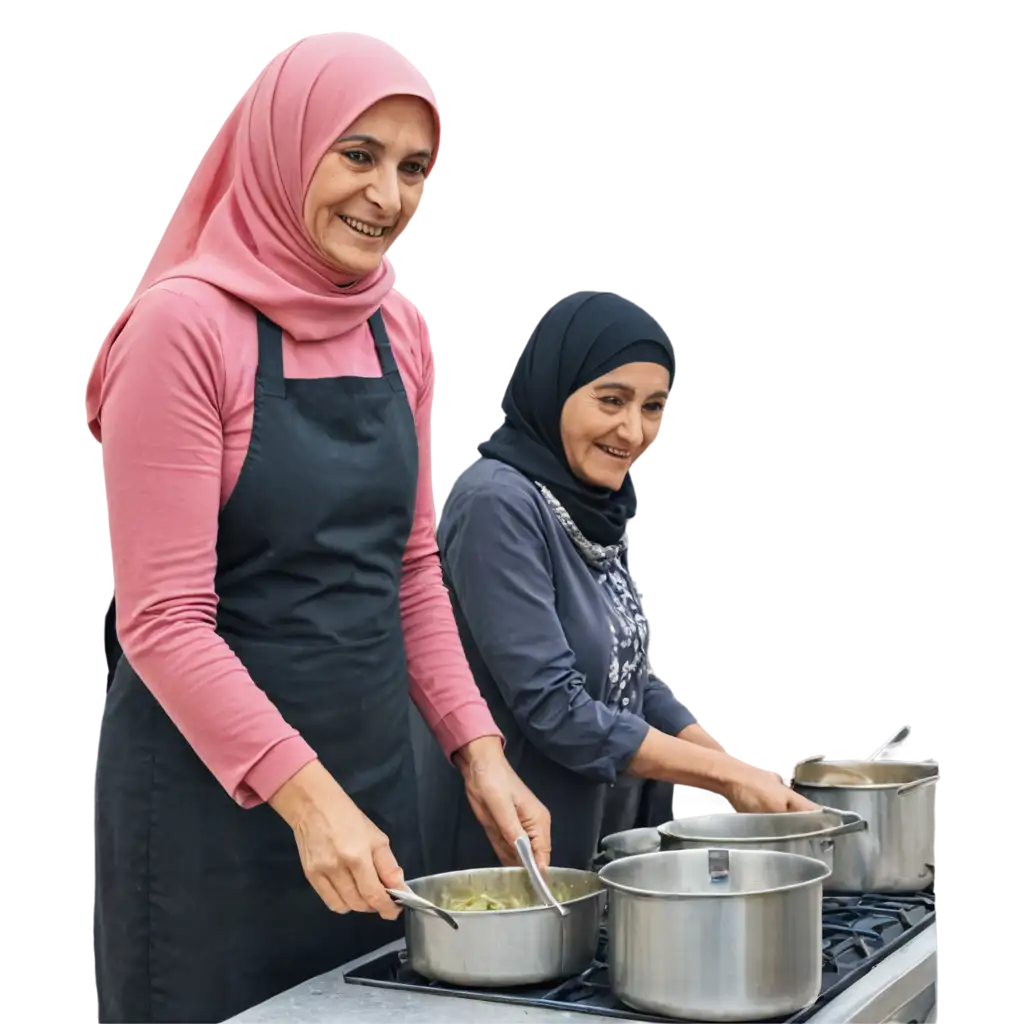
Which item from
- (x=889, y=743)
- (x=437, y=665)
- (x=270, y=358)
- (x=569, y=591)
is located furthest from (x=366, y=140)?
(x=889, y=743)

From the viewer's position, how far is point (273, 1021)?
111 cm

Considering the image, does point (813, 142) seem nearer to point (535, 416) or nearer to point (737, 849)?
point (535, 416)

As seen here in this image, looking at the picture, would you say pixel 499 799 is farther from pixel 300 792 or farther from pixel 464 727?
pixel 300 792

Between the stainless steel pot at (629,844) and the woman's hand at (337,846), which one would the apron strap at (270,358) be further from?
the stainless steel pot at (629,844)

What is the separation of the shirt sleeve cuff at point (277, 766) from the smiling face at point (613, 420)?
749mm

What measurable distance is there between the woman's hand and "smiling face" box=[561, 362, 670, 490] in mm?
757

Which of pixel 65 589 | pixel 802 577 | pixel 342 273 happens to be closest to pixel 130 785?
pixel 342 273

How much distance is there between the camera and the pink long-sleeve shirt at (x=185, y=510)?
3.90 ft

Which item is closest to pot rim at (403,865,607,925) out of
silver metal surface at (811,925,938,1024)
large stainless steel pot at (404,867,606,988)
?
large stainless steel pot at (404,867,606,988)

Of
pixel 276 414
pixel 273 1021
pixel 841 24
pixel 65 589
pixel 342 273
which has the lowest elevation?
pixel 273 1021

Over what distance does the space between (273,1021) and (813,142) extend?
80.4 inches

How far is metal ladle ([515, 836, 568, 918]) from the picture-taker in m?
1.20

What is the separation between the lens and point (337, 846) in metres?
1.15

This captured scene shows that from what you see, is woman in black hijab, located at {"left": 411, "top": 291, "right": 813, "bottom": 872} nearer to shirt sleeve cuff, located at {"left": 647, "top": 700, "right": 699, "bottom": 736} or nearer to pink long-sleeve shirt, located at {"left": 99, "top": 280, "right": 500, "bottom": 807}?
shirt sleeve cuff, located at {"left": 647, "top": 700, "right": 699, "bottom": 736}
